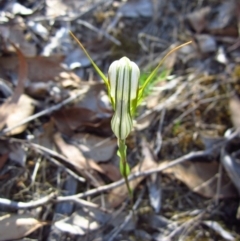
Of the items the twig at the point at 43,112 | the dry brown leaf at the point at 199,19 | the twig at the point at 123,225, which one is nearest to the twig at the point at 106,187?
the twig at the point at 123,225

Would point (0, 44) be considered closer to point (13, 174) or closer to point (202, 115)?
point (13, 174)

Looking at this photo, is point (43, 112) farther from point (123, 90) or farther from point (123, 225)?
point (123, 90)

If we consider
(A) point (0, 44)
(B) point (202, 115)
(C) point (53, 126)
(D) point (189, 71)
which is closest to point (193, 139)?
(B) point (202, 115)

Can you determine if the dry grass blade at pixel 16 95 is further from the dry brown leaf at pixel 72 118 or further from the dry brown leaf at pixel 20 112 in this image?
the dry brown leaf at pixel 72 118

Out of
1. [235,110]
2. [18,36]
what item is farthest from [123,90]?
[18,36]

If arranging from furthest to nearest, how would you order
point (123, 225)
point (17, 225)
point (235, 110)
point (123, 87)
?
point (235, 110), point (123, 225), point (17, 225), point (123, 87)

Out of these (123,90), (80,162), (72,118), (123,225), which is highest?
(123,90)

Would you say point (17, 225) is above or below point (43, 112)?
below
